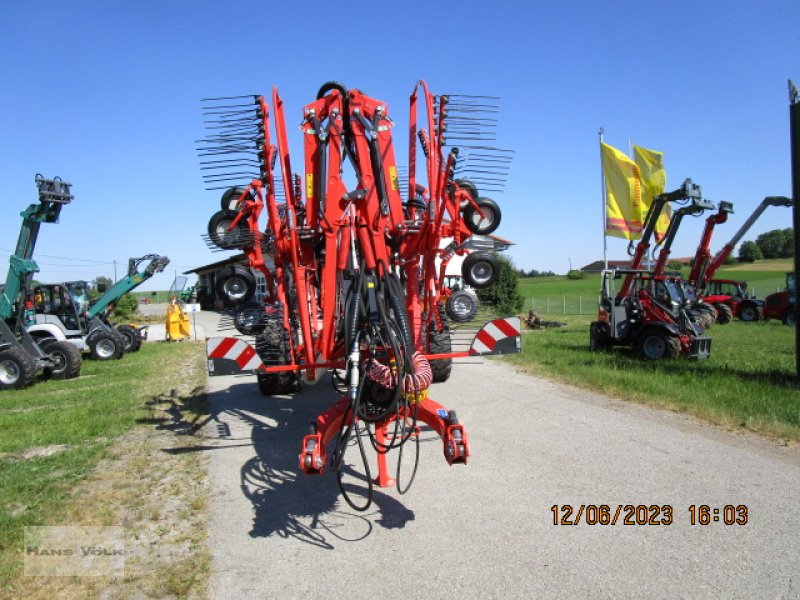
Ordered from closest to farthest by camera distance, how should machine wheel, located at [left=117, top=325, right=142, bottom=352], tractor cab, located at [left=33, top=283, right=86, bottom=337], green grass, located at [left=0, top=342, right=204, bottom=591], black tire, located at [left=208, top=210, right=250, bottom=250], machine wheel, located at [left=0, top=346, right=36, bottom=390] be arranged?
green grass, located at [left=0, top=342, right=204, bottom=591], black tire, located at [left=208, top=210, right=250, bottom=250], machine wheel, located at [left=0, top=346, right=36, bottom=390], tractor cab, located at [left=33, top=283, right=86, bottom=337], machine wheel, located at [left=117, top=325, right=142, bottom=352]

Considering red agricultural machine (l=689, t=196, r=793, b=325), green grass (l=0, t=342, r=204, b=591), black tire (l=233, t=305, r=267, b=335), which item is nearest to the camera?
green grass (l=0, t=342, r=204, b=591)

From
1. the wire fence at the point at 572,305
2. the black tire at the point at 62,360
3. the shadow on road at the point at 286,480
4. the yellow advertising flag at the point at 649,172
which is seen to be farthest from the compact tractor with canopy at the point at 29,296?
the wire fence at the point at 572,305

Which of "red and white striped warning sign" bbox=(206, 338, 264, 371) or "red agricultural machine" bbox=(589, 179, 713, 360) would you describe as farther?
"red agricultural machine" bbox=(589, 179, 713, 360)

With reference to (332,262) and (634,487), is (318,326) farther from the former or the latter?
(634,487)

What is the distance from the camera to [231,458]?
21.0 feet

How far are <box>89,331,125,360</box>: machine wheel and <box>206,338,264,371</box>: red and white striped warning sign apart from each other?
12.9 meters

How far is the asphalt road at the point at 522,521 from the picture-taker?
3.62 m

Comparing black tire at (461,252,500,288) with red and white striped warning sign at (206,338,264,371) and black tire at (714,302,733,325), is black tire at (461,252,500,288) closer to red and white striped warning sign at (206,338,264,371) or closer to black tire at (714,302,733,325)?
red and white striped warning sign at (206,338,264,371)

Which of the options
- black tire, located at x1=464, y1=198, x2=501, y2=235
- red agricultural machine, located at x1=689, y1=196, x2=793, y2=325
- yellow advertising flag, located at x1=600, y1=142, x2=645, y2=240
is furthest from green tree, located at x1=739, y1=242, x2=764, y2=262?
black tire, located at x1=464, y1=198, x2=501, y2=235

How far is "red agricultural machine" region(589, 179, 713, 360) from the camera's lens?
12.9 m

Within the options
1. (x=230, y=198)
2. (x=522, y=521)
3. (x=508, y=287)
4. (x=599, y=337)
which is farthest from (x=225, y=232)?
(x=508, y=287)

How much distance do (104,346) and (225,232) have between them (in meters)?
12.1

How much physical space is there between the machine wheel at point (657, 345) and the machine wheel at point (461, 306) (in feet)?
24.8

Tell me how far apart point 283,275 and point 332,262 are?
1403mm
